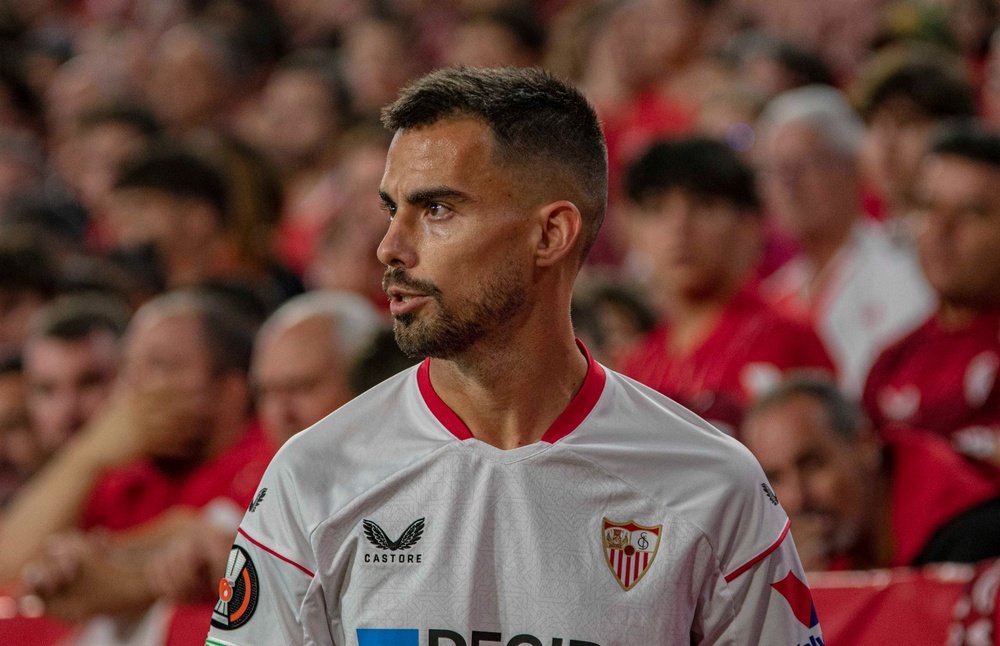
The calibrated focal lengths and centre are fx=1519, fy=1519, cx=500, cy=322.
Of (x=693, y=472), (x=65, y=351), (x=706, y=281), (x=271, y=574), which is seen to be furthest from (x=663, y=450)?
(x=65, y=351)

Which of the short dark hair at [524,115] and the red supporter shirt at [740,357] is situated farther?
the red supporter shirt at [740,357]

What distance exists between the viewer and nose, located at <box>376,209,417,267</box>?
224 centimetres

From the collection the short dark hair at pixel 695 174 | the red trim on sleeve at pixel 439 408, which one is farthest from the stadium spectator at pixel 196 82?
the red trim on sleeve at pixel 439 408

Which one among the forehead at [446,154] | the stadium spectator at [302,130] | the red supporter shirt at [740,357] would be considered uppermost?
the stadium spectator at [302,130]

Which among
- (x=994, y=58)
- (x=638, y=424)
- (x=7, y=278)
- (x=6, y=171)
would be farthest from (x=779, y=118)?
(x=6, y=171)

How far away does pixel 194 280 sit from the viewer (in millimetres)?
6938

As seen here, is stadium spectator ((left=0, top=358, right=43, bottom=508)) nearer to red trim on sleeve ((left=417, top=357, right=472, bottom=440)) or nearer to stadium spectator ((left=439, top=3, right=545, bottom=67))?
red trim on sleeve ((left=417, top=357, right=472, bottom=440))

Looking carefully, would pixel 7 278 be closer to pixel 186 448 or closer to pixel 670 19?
pixel 186 448

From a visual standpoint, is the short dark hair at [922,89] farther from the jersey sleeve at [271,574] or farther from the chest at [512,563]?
the jersey sleeve at [271,574]

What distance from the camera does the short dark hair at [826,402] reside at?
4086mm

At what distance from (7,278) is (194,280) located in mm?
815

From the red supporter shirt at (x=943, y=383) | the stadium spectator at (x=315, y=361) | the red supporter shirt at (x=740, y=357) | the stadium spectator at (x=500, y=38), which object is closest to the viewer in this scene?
the stadium spectator at (x=315, y=361)

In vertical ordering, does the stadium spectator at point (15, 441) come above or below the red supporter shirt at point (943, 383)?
above

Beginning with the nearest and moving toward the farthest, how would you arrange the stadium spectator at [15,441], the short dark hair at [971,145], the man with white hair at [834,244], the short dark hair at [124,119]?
1. the short dark hair at [971,145]
2. the stadium spectator at [15,441]
3. the man with white hair at [834,244]
4. the short dark hair at [124,119]
